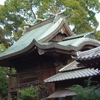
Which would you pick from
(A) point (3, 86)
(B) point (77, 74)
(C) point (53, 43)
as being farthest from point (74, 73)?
(A) point (3, 86)

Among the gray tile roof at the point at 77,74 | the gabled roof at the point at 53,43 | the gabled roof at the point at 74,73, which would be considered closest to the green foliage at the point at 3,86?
the gabled roof at the point at 53,43

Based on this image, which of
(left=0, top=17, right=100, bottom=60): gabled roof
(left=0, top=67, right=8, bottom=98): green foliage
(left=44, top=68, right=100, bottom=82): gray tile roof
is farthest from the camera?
(left=0, top=67, right=8, bottom=98): green foliage

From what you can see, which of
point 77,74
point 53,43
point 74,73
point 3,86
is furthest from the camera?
point 3,86

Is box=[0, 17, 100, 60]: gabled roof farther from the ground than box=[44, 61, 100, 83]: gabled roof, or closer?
farther from the ground

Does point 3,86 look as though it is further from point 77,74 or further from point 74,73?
point 77,74

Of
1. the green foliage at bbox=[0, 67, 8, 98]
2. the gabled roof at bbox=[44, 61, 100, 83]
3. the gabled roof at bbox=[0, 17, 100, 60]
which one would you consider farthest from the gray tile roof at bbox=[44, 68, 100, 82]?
the green foliage at bbox=[0, 67, 8, 98]

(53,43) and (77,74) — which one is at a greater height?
(53,43)

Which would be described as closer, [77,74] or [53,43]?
[77,74]

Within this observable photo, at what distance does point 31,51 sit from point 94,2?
1447cm

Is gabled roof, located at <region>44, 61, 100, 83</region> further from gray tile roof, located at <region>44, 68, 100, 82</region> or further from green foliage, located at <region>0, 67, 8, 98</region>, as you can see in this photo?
green foliage, located at <region>0, 67, 8, 98</region>

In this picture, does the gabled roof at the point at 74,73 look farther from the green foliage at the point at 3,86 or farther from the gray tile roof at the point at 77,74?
the green foliage at the point at 3,86

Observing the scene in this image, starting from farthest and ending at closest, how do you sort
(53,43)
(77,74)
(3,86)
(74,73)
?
(3,86)
(53,43)
(74,73)
(77,74)

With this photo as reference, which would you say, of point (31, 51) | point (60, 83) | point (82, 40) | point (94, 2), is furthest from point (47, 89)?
point (94, 2)

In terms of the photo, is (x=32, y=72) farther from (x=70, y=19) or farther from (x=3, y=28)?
(x=3, y=28)
